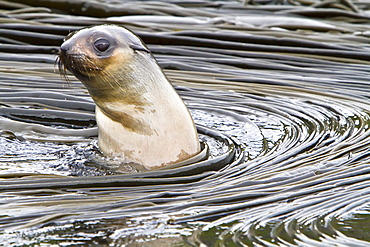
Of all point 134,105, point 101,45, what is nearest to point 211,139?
point 134,105

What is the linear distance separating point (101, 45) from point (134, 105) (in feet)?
1.15

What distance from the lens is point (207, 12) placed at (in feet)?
24.5

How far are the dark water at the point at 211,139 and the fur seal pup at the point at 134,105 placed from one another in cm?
13

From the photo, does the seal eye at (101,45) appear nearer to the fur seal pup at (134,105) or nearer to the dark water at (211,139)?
the fur seal pup at (134,105)

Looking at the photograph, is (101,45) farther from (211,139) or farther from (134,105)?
(211,139)

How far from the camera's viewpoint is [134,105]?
346cm

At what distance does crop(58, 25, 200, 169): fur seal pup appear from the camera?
336cm

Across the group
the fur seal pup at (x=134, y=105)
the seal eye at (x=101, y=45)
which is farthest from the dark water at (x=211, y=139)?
the seal eye at (x=101, y=45)

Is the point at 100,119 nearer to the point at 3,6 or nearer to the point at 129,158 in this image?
the point at 129,158

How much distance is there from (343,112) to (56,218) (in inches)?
96.1

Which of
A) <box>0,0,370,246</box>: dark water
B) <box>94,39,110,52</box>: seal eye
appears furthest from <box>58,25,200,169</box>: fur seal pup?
<box>0,0,370,246</box>: dark water

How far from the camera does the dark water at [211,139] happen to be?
8.59ft

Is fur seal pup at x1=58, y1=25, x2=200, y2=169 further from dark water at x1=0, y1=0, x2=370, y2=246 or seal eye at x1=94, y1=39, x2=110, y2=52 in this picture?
dark water at x1=0, y1=0, x2=370, y2=246

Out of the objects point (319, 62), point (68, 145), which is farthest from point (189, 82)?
point (68, 145)
